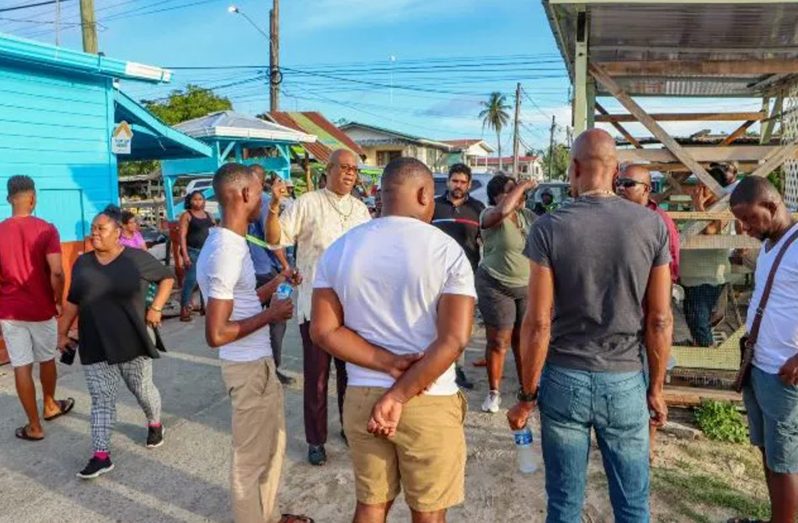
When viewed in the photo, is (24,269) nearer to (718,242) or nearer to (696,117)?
(718,242)

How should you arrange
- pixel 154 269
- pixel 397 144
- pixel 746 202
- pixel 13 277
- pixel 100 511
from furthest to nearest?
pixel 397 144
pixel 13 277
pixel 154 269
pixel 100 511
pixel 746 202

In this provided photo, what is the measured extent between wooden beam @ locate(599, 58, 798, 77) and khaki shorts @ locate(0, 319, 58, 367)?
4469 mm

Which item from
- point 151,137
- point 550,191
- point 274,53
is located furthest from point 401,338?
point 274,53

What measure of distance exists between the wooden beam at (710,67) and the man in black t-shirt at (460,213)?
1388 mm

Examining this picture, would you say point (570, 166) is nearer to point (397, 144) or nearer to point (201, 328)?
point (201, 328)

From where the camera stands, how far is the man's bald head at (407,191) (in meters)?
2.19

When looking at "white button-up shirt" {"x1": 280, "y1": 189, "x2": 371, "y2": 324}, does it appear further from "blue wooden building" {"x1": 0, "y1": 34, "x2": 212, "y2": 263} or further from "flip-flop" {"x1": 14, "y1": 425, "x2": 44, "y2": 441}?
"blue wooden building" {"x1": 0, "y1": 34, "x2": 212, "y2": 263}

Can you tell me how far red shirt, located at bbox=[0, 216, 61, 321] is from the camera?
173 inches

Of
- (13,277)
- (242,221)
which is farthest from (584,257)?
(13,277)

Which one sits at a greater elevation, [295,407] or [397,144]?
[397,144]

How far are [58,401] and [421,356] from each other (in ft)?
13.0

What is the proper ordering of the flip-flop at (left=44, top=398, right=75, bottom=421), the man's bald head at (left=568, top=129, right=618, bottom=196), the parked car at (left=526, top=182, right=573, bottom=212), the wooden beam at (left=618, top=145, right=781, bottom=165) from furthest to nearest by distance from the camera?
the parked car at (left=526, top=182, right=573, bottom=212) → the flip-flop at (left=44, top=398, right=75, bottom=421) → the wooden beam at (left=618, top=145, right=781, bottom=165) → the man's bald head at (left=568, top=129, right=618, bottom=196)

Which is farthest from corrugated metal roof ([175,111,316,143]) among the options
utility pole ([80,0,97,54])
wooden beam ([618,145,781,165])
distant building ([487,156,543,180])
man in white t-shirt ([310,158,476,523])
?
distant building ([487,156,543,180])

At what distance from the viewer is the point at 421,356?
83.3 inches
